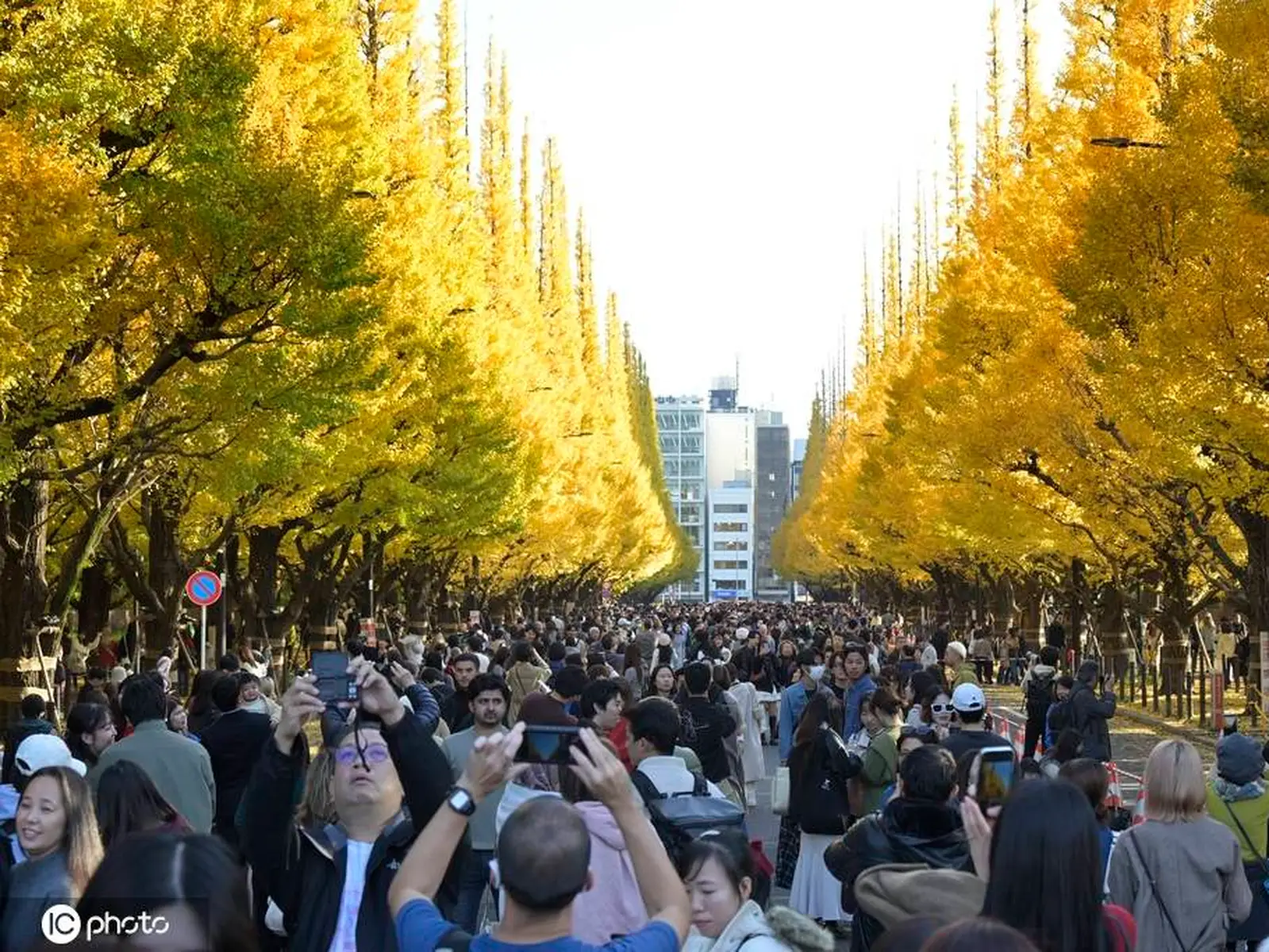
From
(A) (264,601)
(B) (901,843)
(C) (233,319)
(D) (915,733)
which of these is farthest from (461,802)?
(A) (264,601)

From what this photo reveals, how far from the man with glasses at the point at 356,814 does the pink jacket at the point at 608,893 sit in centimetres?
71

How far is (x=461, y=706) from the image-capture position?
487 inches

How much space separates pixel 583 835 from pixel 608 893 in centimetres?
204

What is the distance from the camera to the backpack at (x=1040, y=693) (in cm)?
1659

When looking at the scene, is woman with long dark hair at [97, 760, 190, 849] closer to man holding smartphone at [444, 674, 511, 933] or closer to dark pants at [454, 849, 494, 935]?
man holding smartphone at [444, 674, 511, 933]

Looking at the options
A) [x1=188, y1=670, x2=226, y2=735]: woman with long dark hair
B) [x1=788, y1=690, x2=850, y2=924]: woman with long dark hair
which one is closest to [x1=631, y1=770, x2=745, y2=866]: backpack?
[x1=788, y1=690, x2=850, y2=924]: woman with long dark hair

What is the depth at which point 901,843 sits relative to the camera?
21.9 ft

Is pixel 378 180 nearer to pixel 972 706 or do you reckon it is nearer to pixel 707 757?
pixel 707 757

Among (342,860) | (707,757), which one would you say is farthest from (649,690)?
(342,860)

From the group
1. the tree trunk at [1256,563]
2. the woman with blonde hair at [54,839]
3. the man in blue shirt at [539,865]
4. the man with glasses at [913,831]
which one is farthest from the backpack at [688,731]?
the tree trunk at [1256,563]

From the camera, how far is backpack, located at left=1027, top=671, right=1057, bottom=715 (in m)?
16.6

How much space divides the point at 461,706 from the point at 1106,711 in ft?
14.2

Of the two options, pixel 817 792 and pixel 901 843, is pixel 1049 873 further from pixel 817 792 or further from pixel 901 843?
pixel 817 792

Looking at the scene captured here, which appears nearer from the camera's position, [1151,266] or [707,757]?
[707,757]
